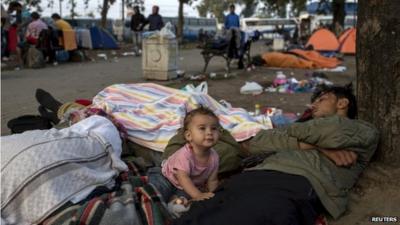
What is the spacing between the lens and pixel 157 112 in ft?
15.2

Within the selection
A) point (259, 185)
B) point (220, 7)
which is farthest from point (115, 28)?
point (220, 7)

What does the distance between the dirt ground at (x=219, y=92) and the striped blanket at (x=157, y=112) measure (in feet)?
3.61

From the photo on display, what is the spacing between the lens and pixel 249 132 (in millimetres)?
4312

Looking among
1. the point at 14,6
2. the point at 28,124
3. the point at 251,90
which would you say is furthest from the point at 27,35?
the point at 28,124

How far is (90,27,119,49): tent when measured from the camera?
2055 cm

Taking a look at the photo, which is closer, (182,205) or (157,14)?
(182,205)

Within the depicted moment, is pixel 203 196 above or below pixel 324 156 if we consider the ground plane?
below

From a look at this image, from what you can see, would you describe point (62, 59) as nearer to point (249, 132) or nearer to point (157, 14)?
point (157, 14)

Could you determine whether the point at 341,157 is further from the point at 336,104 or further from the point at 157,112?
the point at 157,112

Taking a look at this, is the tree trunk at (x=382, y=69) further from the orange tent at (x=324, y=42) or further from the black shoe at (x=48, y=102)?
the orange tent at (x=324, y=42)

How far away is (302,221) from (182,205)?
2.31 ft

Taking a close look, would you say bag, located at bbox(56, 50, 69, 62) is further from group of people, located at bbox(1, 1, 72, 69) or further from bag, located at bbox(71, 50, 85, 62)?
group of people, located at bbox(1, 1, 72, 69)

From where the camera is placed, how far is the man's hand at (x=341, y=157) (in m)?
3.42

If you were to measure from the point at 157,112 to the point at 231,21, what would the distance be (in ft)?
31.5
